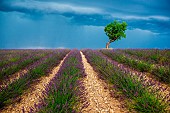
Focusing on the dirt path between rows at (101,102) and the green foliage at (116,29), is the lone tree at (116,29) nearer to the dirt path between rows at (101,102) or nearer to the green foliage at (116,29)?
the green foliage at (116,29)

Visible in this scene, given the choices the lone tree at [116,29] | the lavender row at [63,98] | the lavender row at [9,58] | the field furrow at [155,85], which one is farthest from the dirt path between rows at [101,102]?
the lone tree at [116,29]

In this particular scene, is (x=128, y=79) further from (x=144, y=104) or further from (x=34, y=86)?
(x=34, y=86)

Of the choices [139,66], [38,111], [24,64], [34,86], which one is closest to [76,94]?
[38,111]

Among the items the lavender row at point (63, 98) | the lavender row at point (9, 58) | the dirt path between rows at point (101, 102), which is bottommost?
the dirt path between rows at point (101, 102)

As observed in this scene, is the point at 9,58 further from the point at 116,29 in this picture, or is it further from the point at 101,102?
the point at 116,29

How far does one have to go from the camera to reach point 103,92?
3.95 m

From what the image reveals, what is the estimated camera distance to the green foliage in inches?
1265

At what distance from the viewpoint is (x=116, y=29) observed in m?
32.0

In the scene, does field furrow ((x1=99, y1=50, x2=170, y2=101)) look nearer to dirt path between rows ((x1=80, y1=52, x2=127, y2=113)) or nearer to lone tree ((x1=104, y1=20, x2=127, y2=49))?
dirt path between rows ((x1=80, y1=52, x2=127, y2=113))

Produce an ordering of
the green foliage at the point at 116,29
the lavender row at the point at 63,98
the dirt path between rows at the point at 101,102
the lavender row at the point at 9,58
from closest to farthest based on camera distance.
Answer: the lavender row at the point at 63,98 < the dirt path between rows at the point at 101,102 < the lavender row at the point at 9,58 < the green foliage at the point at 116,29

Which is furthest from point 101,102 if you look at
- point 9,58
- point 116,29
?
point 116,29

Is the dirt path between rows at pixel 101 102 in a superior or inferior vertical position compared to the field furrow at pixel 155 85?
inferior

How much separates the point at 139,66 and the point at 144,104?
13.8 feet

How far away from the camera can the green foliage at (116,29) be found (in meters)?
32.1
